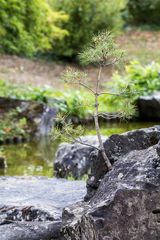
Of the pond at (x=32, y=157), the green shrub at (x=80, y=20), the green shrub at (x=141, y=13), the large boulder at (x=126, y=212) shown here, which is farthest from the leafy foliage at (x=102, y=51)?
the green shrub at (x=141, y=13)

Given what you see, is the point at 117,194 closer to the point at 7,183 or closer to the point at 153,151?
the point at 153,151

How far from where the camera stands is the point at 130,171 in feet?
12.5

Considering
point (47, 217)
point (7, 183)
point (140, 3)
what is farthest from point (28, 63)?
point (47, 217)

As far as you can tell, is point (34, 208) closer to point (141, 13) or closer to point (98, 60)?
point (98, 60)

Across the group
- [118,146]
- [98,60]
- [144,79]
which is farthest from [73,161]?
[144,79]

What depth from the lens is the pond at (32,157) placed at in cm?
903

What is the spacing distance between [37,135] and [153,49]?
11717mm

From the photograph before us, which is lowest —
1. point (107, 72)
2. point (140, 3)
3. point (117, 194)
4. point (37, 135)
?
point (117, 194)

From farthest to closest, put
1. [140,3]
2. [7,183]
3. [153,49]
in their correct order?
[140,3] < [153,49] < [7,183]

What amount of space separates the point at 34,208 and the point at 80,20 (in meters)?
16.5

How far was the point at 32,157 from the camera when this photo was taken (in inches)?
400

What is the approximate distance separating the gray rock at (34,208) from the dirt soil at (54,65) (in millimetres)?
10103

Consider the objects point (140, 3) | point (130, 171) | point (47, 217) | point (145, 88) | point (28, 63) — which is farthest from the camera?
point (140, 3)

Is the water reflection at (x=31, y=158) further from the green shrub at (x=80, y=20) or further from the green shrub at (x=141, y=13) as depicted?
the green shrub at (x=141, y=13)
